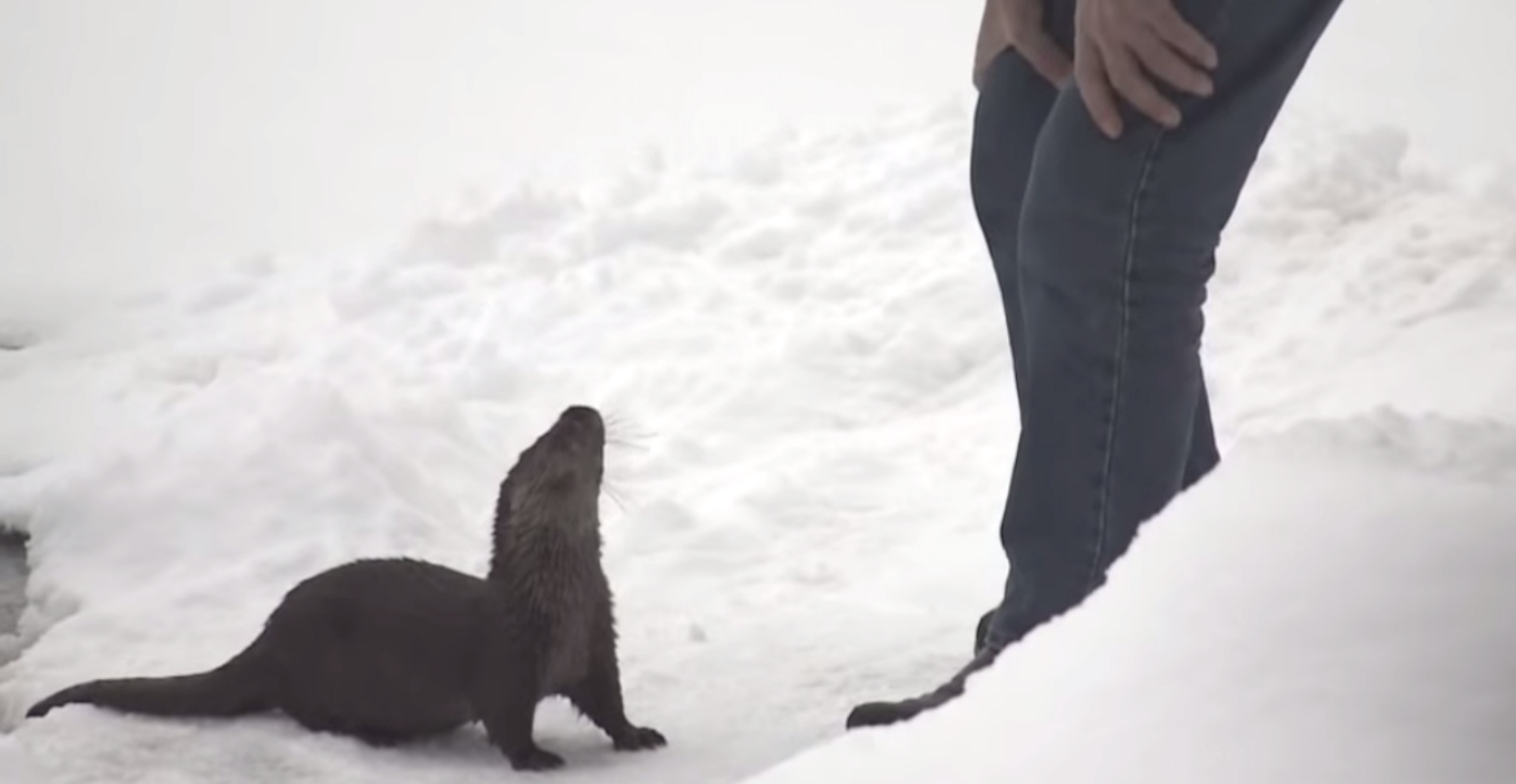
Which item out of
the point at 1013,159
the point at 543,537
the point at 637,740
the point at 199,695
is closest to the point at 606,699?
the point at 637,740

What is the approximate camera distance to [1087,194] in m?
1.99

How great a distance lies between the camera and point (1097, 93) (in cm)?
196

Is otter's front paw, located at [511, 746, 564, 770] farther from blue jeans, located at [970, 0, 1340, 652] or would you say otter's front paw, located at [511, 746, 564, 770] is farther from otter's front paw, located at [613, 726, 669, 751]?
blue jeans, located at [970, 0, 1340, 652]

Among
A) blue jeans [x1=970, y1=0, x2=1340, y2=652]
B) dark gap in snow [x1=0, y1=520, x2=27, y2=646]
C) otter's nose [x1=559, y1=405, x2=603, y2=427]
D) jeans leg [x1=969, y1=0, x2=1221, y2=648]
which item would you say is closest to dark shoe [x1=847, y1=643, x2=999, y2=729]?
blue jeans [x1=970, y1=0, x2=1340, y2=652]

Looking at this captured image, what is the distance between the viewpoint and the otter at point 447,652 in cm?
253

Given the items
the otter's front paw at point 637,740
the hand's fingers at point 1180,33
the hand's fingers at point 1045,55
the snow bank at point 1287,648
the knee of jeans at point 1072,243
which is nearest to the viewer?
the snow bank at point 1287,648

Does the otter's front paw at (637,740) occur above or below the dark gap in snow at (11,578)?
below

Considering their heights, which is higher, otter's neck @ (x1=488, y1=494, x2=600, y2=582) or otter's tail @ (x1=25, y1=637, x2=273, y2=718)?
otter's neck @ (x1=488, y1=494, x2=600, y2=582)

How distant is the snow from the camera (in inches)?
48.0

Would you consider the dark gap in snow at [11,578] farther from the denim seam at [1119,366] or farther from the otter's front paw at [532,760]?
the denim seam at [1119,366]

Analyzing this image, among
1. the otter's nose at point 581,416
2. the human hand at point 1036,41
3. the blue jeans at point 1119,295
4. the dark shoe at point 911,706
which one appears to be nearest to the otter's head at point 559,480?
the otter's nose at point 581,416

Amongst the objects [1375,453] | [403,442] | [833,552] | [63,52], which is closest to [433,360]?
[403,442]

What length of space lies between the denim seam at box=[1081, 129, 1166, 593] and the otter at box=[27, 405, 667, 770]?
2.74 feet

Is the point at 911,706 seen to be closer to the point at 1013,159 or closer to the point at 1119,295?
the point at 1119,295
